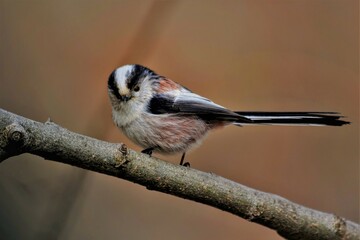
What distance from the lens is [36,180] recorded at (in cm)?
178

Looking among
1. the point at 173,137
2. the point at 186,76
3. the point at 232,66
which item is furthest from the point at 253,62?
the point at 173,137

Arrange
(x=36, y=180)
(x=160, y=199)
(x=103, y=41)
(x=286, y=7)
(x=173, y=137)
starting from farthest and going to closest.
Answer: (x=286, y=7) → (x=103, y=41) → (x=160, y=199) → (x=173, y=137) → (x=36, y=180)

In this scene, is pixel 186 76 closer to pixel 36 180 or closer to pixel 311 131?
pixel 311 131

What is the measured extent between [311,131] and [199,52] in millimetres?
675

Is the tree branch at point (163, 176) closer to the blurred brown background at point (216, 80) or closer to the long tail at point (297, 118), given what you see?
the long tail at point (297, 118)

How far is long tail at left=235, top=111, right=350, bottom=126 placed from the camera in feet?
5.50

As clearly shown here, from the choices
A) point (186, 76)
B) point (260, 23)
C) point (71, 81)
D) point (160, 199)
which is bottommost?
point (160, 199)

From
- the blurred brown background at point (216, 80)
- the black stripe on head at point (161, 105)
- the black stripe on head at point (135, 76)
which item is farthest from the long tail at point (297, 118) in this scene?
the blurred brown background at point (216, 80)

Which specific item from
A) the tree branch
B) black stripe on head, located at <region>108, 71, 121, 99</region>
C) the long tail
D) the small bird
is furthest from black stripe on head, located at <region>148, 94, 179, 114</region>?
the tree branch

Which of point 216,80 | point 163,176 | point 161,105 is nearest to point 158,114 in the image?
point 161,105

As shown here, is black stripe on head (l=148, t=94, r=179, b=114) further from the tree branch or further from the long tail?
the tree branch

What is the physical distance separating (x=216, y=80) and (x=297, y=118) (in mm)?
991

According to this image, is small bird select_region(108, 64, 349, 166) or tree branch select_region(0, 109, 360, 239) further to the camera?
small bird select_region(108, 64, 349, 166)

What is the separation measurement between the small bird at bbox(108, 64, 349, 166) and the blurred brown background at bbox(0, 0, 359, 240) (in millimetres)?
259
